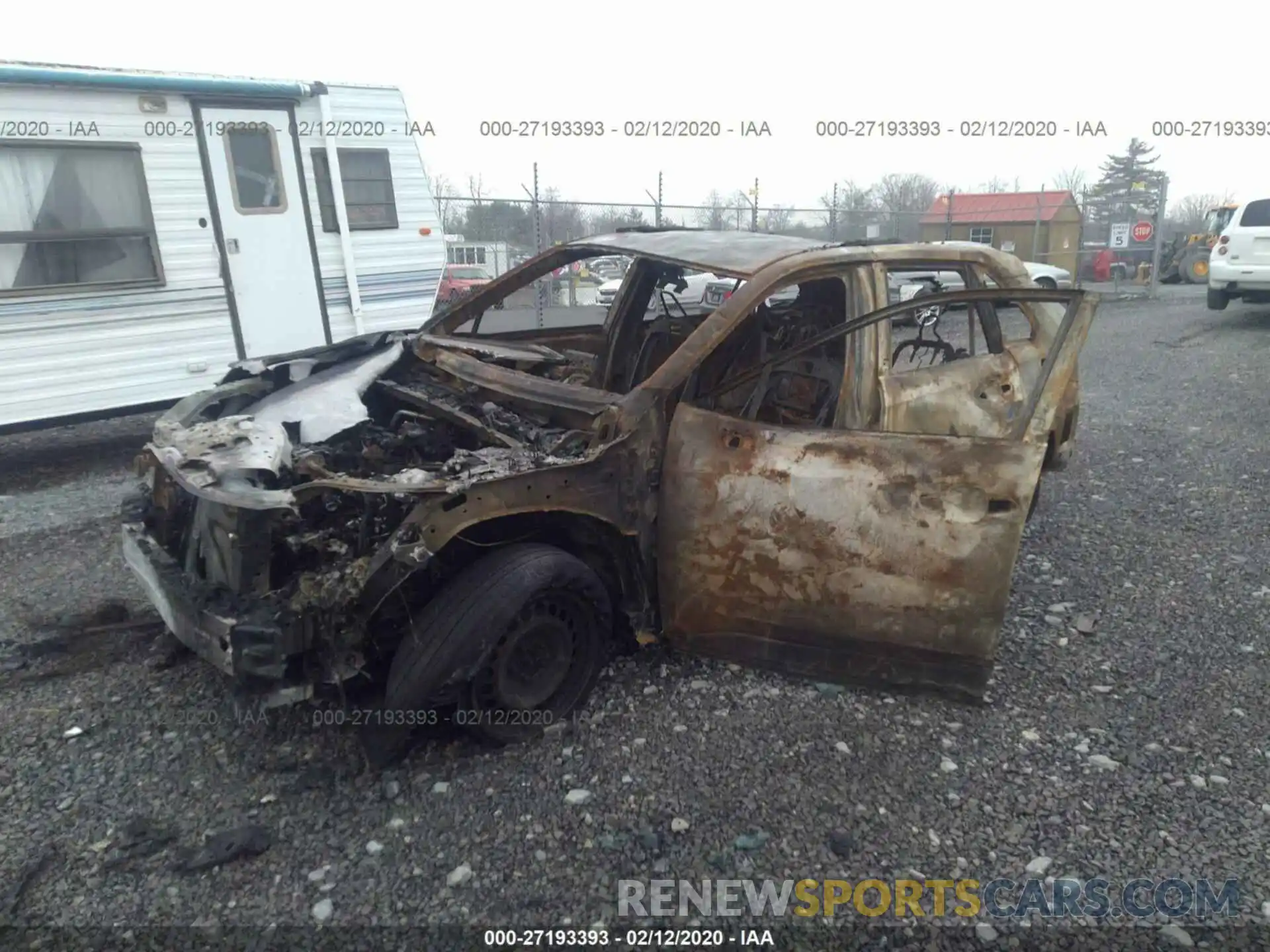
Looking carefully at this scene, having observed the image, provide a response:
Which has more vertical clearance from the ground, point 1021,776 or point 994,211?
point 994,211

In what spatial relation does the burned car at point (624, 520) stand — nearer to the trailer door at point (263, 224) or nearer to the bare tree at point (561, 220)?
the trailer door at point (263, 224)

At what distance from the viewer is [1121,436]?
6555mm

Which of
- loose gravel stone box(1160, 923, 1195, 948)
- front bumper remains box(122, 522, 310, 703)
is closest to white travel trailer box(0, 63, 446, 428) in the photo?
front bumper remains box(122, 522, 310, 703)

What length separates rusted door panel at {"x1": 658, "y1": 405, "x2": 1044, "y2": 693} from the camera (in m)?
2.88

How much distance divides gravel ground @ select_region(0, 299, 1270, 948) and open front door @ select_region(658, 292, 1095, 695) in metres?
0.25

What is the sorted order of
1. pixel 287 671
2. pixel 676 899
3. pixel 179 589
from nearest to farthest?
pixel 676 899 → pixel 287 671 → pixel 179 589

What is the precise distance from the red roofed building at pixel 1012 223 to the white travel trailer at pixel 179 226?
1545cm

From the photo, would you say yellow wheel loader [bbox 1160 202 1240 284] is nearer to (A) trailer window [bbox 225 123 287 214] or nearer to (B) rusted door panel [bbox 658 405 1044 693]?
(A) trailer window [bbox 225 123 287 214]

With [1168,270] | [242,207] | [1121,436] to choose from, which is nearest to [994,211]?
[1168,270]

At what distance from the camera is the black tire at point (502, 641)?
8.89 feet

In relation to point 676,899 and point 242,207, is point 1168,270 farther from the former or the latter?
point 676,899

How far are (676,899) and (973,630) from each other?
1390mm

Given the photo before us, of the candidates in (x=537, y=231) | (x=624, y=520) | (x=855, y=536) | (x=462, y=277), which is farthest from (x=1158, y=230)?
(x=624, y=520)

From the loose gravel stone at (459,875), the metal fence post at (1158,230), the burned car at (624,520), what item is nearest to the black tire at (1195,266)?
the metal fence post at (1158,230)
